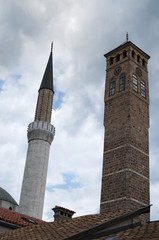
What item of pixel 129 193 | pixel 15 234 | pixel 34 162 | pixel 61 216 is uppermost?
pixel 34 162

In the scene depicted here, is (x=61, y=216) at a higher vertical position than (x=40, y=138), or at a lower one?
lower

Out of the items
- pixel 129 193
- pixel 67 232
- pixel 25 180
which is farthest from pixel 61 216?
pixel 25 180

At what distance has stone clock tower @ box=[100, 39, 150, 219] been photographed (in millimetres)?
18953

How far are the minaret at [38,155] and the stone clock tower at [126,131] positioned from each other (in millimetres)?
8399

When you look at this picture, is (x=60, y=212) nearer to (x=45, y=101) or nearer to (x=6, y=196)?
(x=45, y=101)

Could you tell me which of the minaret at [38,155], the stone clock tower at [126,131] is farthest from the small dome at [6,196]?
the stone clock tower at [126,131]

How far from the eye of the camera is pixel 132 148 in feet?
65.4

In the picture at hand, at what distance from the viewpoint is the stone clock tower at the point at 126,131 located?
62.2 ft

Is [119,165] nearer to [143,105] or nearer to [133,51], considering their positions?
[143,105]

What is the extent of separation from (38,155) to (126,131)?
11.0m

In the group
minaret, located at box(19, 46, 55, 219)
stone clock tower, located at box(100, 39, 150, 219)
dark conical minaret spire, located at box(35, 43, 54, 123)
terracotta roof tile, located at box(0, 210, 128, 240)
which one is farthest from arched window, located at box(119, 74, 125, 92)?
terracotta roof tile, located at box(0, 210, 128, 240)

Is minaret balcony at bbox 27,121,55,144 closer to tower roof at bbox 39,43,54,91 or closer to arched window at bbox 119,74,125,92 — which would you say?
tower roof at bbox 39,43,54,91

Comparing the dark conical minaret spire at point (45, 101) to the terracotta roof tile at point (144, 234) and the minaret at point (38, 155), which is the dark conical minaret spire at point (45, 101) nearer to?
the minaret at point (38, 155)

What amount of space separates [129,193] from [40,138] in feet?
43.7
